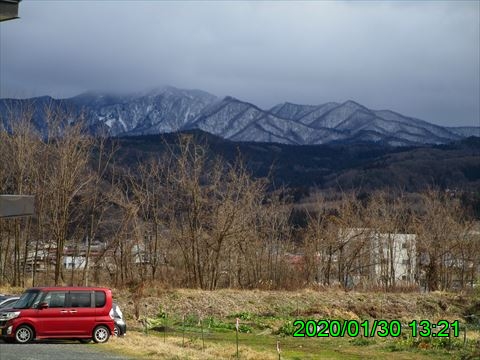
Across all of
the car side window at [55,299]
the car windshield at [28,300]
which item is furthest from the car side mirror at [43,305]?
the car windshield at [28,300]

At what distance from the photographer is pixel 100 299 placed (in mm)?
21547

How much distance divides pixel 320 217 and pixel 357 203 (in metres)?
7.05

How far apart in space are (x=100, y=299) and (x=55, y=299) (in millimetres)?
→ 1383


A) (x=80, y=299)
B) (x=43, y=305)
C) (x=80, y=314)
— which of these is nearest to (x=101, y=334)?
(x=80, y=314)

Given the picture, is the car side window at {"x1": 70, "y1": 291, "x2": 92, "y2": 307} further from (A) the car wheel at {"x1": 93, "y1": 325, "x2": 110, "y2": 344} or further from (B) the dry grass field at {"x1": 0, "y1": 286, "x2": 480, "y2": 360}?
(B) the dry grass field at {"x1": 0, "y1": 286, "x2": 480, "y2": 360}

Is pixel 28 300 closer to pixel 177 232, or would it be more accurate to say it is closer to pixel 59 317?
pixel 59 317

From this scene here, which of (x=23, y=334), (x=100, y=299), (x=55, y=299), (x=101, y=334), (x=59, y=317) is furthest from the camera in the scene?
(x=100, y=299)

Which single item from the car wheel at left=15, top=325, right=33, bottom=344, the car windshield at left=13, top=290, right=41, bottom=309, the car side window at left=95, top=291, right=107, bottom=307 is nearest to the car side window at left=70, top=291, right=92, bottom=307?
the car side window at left=95, top=291, right=107, bottom=307

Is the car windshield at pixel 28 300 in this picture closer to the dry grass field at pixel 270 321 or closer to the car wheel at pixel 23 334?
the car wheel at pixel 23 334

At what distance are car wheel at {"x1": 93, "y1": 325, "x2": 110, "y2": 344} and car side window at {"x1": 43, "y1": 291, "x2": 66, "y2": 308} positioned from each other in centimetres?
131

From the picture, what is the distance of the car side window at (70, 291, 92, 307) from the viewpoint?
21.2 m

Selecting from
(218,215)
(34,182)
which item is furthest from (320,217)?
(34,182)

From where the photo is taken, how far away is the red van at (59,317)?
2070 centimetres

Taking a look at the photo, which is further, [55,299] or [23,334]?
[55,299]
